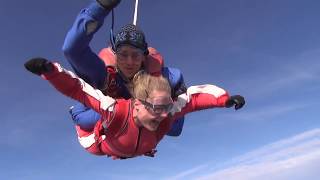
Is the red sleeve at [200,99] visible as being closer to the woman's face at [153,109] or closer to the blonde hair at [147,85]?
the woman's face at [153,109]

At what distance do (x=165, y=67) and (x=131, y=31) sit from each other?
929 mm

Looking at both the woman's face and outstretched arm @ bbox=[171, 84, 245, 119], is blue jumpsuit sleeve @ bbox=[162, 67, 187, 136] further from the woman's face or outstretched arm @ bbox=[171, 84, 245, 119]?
the woman's face

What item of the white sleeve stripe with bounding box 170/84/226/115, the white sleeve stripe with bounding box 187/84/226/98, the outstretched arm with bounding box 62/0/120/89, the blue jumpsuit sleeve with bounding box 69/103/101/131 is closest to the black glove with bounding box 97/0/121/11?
the outstretched arm with bounding box 62/0/120/89

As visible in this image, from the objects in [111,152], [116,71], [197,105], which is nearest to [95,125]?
[111,152]

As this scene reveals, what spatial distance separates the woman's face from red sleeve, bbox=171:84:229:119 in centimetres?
46

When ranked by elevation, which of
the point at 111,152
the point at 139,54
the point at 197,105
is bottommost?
the point at 111,152

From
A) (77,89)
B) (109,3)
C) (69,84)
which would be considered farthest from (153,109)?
(109,3)

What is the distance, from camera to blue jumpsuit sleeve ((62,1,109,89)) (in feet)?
18.1

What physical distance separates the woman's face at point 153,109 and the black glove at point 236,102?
0.86 m

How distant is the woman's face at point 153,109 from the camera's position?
594cm

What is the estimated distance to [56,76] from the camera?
5.40 metres

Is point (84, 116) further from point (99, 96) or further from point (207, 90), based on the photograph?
point (207, 90)

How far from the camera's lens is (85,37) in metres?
5.59

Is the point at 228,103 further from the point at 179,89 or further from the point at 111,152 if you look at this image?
the point at 111,152
